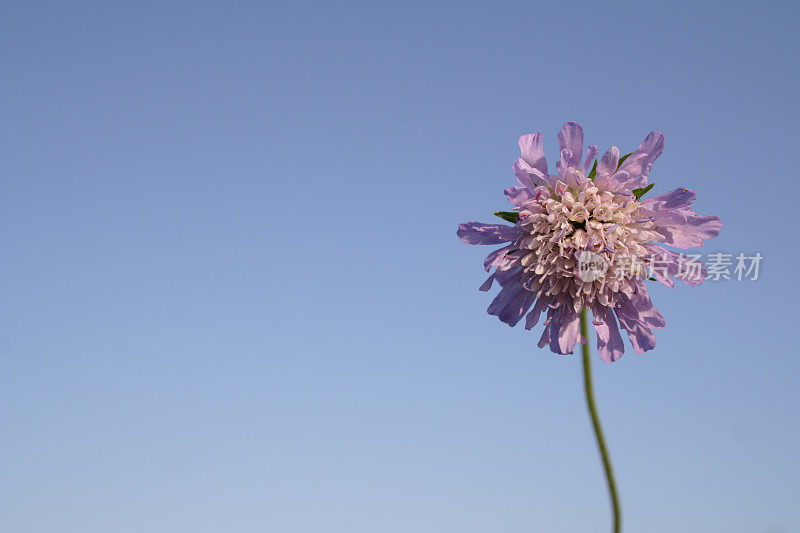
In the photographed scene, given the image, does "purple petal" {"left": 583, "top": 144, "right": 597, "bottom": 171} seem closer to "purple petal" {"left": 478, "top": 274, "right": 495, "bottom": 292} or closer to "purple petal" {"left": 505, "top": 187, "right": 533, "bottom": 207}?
"purple petal" {"left": 505, "top": 187, "right": 533, "bottom": 207}

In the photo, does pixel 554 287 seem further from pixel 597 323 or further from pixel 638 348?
pixel 638 348

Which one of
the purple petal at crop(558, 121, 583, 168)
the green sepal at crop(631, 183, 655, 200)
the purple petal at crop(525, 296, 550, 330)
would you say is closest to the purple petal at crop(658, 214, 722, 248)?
the green sepal at crop(631, 183, 655, 200)

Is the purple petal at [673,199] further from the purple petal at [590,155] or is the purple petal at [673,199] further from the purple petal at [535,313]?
the purple petal at [535,313]

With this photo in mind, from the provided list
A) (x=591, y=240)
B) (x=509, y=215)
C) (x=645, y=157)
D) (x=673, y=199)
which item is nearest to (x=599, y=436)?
(x=591, y=240)

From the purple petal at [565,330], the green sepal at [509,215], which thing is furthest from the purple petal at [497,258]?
the purple petal at [565,330]

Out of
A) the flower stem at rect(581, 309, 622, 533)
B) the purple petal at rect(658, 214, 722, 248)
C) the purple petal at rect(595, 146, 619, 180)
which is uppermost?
the purple petal at rect(595, 146, 619, 180)

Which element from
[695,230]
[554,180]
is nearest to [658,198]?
[695,230]

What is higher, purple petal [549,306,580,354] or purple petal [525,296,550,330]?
purple petal [525,296,550,330]
